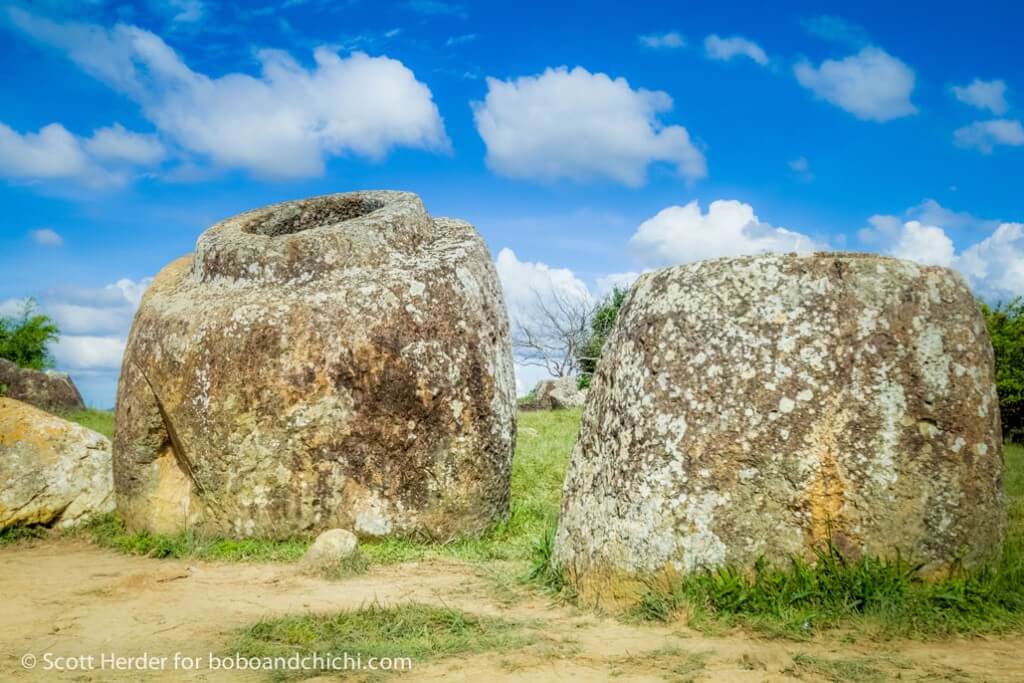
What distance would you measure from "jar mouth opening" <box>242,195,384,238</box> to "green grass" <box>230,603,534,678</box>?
20.7 ft

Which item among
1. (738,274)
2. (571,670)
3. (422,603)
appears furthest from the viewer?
(422,603)

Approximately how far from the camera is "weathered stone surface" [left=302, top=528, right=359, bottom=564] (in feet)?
25.3

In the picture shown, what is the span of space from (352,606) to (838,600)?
330cm

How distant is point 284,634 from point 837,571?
3415mm

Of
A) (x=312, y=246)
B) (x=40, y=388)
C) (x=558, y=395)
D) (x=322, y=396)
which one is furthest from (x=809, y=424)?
(x=40, y=388)

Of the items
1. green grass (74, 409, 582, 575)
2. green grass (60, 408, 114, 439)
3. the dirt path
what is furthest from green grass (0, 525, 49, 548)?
green grass (60, 408, 114, 439)

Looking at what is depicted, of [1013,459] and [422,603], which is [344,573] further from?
[1013,459]

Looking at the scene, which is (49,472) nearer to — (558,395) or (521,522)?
(521,522)

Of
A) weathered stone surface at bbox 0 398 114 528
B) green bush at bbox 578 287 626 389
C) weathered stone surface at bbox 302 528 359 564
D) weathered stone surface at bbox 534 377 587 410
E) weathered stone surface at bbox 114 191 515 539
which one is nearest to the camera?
weathered stone surface at bbox 302 528 359 564

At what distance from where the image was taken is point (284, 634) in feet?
18.3

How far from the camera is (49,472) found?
33.3ft

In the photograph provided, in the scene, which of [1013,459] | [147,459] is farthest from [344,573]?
[1013,459]

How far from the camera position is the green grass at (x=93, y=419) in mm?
22280

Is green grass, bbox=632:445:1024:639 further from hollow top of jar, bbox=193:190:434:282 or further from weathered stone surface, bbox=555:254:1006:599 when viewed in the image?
hollow top of jar, bbox=193:190:434:282
